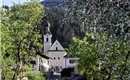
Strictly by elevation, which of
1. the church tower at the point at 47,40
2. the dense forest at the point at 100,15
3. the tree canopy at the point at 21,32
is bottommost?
the dense forest at the point at 100,15

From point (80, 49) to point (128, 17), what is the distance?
16.2 meters

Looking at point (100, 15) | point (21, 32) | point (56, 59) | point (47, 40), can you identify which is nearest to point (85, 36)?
point (21, 32)

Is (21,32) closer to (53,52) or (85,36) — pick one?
(85,36)

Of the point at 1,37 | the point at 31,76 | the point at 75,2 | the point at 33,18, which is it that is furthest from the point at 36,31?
the point at 75,2

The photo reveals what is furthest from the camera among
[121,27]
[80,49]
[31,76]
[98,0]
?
[31,76]

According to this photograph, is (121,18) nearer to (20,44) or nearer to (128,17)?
(128,17)

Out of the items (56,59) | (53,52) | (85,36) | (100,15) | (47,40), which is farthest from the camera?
(56,59)

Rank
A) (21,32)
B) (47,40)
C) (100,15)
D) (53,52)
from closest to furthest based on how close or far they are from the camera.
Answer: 1. (100,15)
2. (21,32)
3. (47,40)
4. (53,52)

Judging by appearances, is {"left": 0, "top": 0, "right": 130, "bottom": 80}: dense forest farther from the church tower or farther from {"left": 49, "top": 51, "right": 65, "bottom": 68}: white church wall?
{"left": 49, "top": 51, "right": 65, "bottom": 68}: white church wall

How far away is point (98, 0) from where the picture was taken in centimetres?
720

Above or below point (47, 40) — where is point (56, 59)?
below

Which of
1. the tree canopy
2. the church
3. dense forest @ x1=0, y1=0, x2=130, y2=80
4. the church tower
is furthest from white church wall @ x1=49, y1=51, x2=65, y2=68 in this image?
the tree canopy

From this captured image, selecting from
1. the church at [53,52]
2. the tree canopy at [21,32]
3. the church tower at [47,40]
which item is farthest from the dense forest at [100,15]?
the church tower at [47,40]

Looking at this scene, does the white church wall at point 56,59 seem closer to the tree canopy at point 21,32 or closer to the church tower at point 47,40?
the church tower at point 47,40
